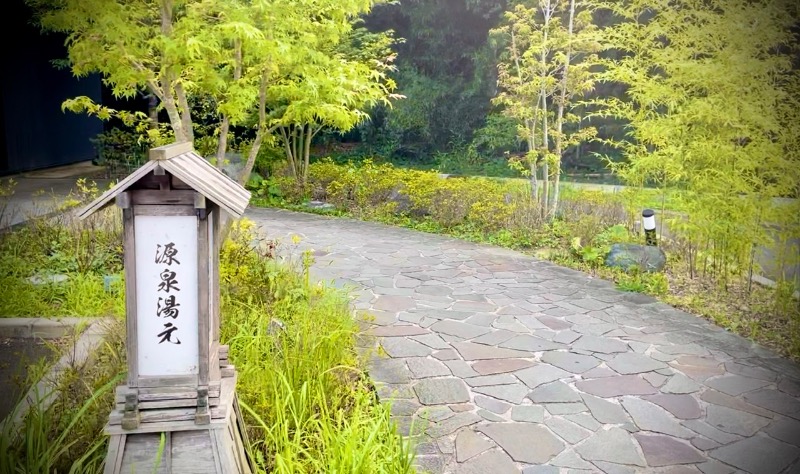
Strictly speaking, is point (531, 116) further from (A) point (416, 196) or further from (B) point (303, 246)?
(B) point (303, 246)

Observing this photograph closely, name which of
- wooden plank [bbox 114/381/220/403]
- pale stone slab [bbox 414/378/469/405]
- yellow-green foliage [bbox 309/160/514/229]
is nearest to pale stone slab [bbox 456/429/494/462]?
pale stone slab [bbox 414/378/469/405]

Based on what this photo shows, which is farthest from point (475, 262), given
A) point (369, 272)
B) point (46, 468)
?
point (46, 468)

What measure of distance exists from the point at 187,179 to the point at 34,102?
35.7ft

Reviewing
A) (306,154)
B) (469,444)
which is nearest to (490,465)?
(469,444)

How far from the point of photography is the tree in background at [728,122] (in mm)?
5704

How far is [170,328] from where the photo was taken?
2.54 m

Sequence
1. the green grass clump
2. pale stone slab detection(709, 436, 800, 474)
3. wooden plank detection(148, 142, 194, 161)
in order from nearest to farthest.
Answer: wooden plank detection(148, 142, 194, 161) < the green grass clump < pale stone slab detection(709, 436, 800, 474)

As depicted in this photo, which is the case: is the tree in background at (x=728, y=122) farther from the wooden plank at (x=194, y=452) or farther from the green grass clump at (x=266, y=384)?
the wooden plank at (x=194, y=452)

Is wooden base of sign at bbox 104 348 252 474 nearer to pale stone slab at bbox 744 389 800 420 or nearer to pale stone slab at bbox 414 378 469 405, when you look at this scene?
pale stone slab at bbox 414 378 469 405

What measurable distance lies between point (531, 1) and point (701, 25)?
10626 millimetres

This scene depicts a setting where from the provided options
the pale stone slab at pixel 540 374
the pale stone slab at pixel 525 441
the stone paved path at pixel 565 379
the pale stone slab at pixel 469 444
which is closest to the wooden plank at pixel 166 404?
the stone paved path at pixel 565 379

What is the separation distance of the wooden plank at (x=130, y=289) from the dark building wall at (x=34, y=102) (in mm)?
8484

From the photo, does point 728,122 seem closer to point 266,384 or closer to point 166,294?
point 266,384

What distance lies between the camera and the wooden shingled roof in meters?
2.35
